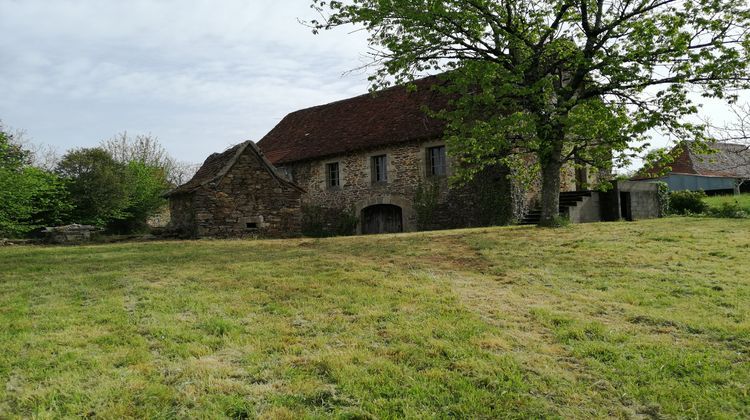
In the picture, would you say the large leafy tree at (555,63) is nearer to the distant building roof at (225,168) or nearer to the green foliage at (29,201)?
the distant building roof at (225,168)

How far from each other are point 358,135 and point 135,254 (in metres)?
11.9

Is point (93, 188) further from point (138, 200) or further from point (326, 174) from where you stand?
point (326, 174)

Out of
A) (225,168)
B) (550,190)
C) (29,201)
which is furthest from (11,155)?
(550,190)

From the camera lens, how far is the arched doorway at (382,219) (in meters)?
20.3

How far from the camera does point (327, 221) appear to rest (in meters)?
22.2

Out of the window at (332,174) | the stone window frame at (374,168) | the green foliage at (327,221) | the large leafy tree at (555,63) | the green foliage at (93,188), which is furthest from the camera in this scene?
the green foliage at (93,188)

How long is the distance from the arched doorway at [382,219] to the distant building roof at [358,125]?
2.70 meters

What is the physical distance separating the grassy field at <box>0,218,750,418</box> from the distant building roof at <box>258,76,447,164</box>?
11016 millimetres

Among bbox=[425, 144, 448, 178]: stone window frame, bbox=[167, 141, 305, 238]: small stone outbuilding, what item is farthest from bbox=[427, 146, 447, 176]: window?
bbox=[167, 141, 305, 238]: small stone outbuilding

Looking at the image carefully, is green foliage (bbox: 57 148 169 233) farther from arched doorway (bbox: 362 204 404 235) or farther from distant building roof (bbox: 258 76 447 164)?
arched doorway (bbox: 362 204 404 235)

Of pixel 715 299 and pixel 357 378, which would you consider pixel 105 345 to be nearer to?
pixel 357 378

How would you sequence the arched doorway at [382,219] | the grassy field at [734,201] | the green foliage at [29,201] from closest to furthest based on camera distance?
1. the green foliage at [29,201]
2. the grassy field at [734,201]
3. the arched doorway at [382,219]

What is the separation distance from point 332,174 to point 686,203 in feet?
52.5

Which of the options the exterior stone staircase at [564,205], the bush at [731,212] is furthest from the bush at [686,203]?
the exterior stone staircase at [564,205]
